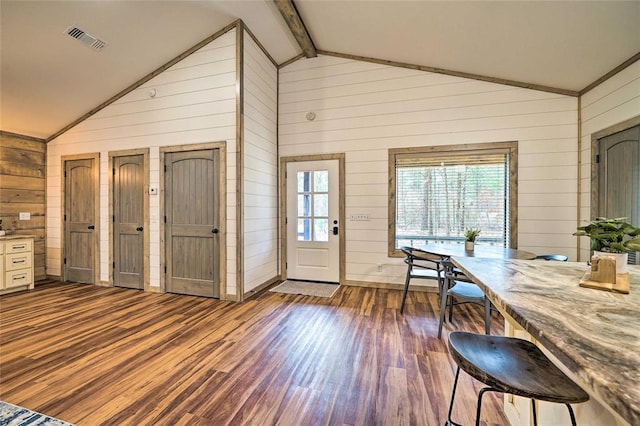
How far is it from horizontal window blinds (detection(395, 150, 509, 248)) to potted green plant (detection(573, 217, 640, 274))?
2.93 m

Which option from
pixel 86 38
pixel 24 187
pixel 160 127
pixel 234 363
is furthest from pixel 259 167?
pixel 24 187

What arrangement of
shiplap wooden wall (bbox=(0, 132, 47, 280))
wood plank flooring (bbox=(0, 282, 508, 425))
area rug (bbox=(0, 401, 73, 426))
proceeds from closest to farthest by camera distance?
area rug (bbox=(0, 401, 73, 426)) → wood plank flooring (bbox=(0, 282, 508, 425)) → shiplap wooden wall (bbox=(0, 132, 47, 280))

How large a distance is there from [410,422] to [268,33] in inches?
185

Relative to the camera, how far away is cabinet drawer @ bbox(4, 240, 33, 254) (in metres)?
4.08

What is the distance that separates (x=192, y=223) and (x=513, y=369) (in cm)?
393

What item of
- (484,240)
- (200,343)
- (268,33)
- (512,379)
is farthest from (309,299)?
(268,33)

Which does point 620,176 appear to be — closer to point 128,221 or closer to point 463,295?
point 463,295

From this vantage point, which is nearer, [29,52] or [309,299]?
[29,52]

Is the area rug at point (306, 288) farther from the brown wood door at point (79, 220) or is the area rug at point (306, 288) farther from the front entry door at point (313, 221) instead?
the brown wood door at point (79, 220)

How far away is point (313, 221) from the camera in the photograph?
464 cm

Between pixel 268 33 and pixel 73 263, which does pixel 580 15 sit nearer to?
pixel 268 33

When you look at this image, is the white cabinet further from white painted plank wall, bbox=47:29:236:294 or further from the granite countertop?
the granite countertop

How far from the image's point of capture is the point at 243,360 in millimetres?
2281

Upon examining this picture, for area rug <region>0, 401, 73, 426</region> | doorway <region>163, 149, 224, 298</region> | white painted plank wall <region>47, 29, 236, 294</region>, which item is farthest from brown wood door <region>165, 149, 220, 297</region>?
area rug <region>0, 401, 73, 426</region>
